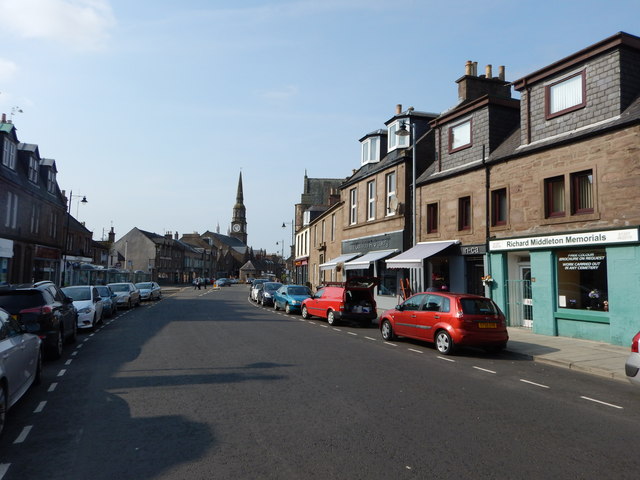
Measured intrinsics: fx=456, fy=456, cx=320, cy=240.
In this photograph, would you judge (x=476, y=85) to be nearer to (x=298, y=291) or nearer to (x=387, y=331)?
(x=298, y=291)

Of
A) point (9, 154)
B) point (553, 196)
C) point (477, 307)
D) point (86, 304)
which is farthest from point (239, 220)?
point (477, 307)

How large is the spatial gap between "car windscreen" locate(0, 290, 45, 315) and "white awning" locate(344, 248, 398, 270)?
53.1ft

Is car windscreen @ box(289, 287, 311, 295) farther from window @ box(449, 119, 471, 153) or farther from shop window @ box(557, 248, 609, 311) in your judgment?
shop window @ box(557, 248, 609, 311)

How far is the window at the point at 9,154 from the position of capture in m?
26.5

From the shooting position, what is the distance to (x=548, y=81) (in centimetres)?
1525

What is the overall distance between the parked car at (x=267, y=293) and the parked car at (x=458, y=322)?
1671cm

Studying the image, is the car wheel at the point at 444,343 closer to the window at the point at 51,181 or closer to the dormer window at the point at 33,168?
the dormer window at the point at 33,168

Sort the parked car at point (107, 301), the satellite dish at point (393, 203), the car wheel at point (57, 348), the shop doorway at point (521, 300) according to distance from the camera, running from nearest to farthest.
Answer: the car wheel at point (57, 348)
the shop doorway at point (521, 300)
the parked car at point (107, 301)
the satellite dish at point (393, 203)

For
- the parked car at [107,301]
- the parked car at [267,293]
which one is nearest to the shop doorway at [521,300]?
the parked car at [267,293]

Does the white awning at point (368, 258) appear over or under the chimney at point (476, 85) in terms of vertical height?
under

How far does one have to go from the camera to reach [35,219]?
30734mm

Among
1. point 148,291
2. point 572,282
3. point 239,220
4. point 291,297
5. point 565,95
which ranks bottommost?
point 148,291

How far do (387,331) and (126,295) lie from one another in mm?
18266

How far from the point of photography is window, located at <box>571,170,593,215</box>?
45.2 ft
